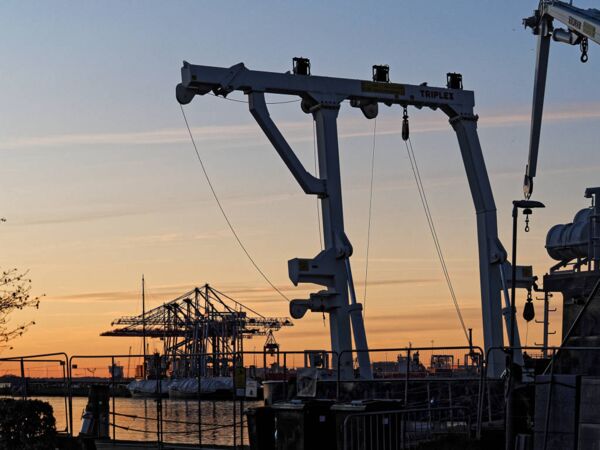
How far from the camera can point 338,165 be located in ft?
125

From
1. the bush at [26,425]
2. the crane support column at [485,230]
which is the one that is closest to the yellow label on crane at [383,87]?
the crane support column at [485,230]

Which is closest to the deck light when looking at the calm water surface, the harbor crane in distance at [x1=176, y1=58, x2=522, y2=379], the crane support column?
the harbor crane in distance at [x1=176, y1=58, x2=522, y2=379]

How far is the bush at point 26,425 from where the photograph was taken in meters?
26.6

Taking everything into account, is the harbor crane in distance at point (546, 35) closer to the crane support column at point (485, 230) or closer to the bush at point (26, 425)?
the crane support column at point (485, 230)

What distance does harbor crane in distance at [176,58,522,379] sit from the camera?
36.2m

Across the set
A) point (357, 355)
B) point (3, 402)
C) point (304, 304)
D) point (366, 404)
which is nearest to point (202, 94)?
point (304, 304)

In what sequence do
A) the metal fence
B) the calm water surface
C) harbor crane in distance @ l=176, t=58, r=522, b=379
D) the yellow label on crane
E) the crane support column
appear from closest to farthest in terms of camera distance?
the metal fence < harbor crane in distance @ l=176, t=58, r=522, b=379 < the yellow label on crane < the crane support column < the calm water surface

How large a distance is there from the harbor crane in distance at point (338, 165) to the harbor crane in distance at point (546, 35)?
570 centimetres

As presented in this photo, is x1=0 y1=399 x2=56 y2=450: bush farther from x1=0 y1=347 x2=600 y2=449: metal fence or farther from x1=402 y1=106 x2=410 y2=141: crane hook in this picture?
x1=402 y1=106 x2=410 y2=141: crane hook

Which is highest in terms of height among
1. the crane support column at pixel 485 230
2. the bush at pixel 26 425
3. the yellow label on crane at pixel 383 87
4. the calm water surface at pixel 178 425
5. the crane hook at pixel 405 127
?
the yellow label on crane at pixel 383 87

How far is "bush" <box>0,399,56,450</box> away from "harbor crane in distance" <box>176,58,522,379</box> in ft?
33.4

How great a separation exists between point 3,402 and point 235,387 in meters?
6.21

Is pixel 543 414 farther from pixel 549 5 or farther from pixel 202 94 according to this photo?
pixel 202 94

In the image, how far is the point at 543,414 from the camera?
19625 mm
